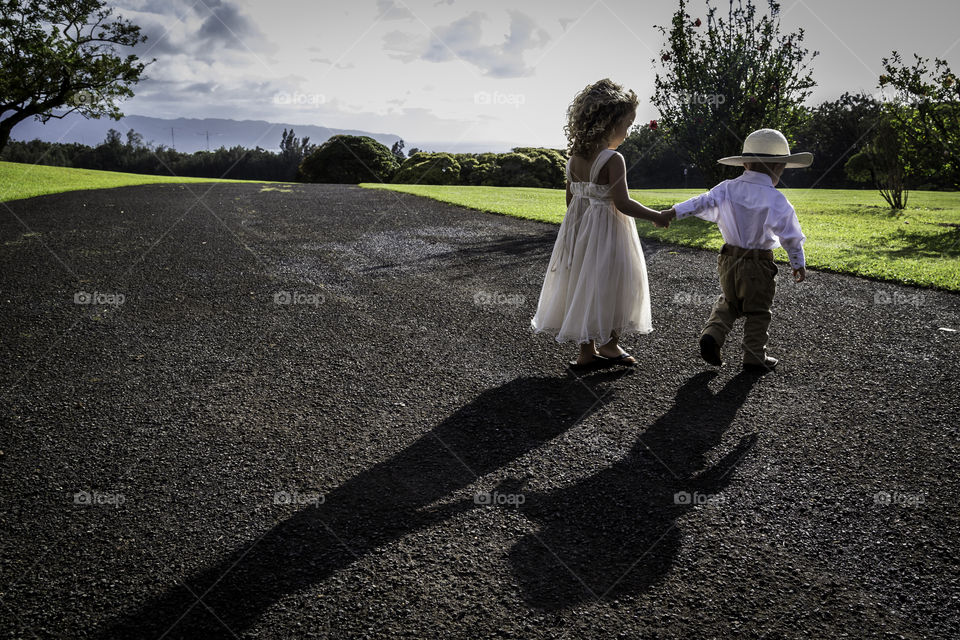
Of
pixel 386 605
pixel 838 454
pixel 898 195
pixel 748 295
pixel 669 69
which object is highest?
pixel 669 69

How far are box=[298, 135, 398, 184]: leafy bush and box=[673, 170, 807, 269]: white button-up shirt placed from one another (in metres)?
31.5

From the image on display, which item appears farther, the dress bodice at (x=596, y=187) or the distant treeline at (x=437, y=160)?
the distant treeline at (x=437, y=160)

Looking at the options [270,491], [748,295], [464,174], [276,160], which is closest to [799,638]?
[270,491]

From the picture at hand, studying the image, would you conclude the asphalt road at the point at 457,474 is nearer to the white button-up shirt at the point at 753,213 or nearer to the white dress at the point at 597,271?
the white dress at the point at 597,271

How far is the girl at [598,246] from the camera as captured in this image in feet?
14.8

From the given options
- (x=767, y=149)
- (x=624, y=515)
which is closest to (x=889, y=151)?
(x=767, y=149)

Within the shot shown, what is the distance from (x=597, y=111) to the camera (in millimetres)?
4434

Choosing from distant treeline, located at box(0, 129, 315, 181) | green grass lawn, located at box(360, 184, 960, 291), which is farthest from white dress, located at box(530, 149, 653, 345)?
distant treeline, located at box(0, 129, 315, 181)

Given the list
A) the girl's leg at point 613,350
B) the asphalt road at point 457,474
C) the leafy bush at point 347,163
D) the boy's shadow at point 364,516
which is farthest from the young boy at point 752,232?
the leafy bush at point 347,163

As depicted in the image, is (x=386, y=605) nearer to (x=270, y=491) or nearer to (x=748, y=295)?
(x=270, y=491)

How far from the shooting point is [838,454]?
12.1 ft

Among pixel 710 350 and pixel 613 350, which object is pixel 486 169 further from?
pixel 710 350

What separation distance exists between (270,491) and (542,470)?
152 centimetres

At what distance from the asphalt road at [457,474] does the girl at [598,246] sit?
0.39 m
